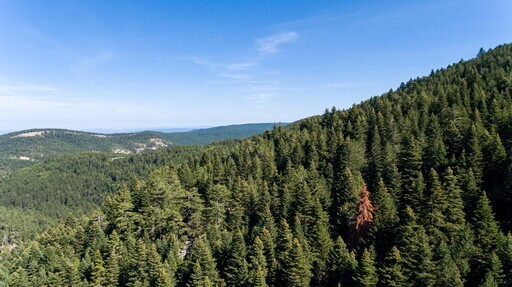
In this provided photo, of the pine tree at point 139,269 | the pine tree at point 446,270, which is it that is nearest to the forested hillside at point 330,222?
the pine tree at point 446,270

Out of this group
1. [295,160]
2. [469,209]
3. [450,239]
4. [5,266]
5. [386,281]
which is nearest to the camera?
[386,281]

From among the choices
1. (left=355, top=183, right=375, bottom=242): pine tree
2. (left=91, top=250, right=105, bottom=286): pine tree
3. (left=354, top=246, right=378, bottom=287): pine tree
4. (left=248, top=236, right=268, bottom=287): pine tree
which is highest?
(left=355, top=183, right=375, bottom=242): pine tree

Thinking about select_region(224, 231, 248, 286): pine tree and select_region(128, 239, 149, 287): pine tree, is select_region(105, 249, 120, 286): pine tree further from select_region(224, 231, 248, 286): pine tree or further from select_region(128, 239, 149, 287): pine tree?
select_region(224, 231, 248, 286): pine tree

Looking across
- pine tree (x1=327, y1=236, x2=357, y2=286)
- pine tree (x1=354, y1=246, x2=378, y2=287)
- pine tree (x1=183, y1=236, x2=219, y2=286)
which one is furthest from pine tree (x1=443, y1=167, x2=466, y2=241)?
pine tree (x1=183, y1=236, x2=219, y2=286)

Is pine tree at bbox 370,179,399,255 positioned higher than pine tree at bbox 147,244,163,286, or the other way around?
pine tree at bbox 370,179,399,255

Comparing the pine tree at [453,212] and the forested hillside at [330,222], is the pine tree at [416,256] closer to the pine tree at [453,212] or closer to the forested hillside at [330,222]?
the forested hillside at [330,222]

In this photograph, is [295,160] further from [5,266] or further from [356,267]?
[5,266]

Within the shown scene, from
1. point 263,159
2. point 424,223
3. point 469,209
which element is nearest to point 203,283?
point 424,223

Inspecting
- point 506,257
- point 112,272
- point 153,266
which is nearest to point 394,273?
point 506,257
